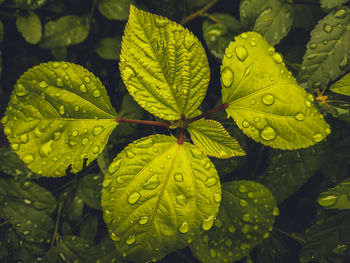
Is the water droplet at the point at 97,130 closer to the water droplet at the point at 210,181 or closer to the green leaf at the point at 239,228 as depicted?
the water droplet at the point at 210,181

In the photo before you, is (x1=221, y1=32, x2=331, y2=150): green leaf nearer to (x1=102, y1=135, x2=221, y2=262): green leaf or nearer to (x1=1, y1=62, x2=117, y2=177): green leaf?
(x1=102, y1=135, x2=221, y2=262): green leaf

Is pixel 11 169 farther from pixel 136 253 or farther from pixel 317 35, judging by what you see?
pixel 317 35

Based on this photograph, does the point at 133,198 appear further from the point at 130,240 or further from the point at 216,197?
the point at 216,197

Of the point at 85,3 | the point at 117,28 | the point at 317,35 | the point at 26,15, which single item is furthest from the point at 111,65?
the point at 317,35

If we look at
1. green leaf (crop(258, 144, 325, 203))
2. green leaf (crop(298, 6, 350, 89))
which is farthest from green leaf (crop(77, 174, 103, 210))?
green leaf (crop(298, 6, 350, 89))

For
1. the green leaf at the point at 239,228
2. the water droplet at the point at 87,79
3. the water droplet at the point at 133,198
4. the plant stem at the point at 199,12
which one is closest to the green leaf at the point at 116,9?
the plant stem at the point at 199,12
